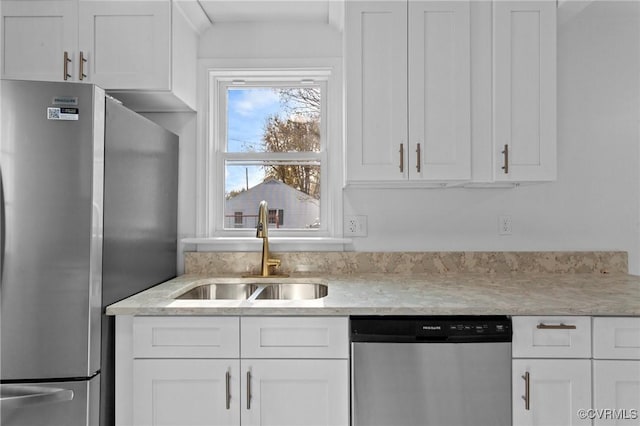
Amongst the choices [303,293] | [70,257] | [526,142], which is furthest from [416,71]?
[70,257]

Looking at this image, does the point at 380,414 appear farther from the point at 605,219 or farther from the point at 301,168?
the point at 605,219

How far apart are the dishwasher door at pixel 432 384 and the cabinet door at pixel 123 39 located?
1550mm

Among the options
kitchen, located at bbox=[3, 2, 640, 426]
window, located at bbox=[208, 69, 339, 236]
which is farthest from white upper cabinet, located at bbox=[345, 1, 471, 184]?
window, located at bbox=[208, 69, 339, 236]

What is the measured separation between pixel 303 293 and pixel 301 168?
0.75m

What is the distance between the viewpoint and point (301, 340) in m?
1.50

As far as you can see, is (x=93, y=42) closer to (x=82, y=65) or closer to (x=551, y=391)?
(x=82, y=65)

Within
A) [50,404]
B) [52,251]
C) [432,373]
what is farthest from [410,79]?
[50,404]

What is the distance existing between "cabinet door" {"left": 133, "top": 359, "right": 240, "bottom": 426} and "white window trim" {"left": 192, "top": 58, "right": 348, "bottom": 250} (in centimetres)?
84

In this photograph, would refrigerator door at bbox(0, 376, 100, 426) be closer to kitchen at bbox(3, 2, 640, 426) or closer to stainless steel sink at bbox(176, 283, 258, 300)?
stainless steel sink at bbox(176, 283, 258, 300)

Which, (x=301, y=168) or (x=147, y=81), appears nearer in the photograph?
(x=147, y=81)

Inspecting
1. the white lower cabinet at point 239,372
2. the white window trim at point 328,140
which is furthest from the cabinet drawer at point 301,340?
the white window trim at point 328,140

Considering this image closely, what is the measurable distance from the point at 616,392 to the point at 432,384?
696mm

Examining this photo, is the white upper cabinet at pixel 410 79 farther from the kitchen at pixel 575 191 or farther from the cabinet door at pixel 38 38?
the cabinet door at pixel 38 38

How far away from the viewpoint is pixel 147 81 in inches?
72.0
